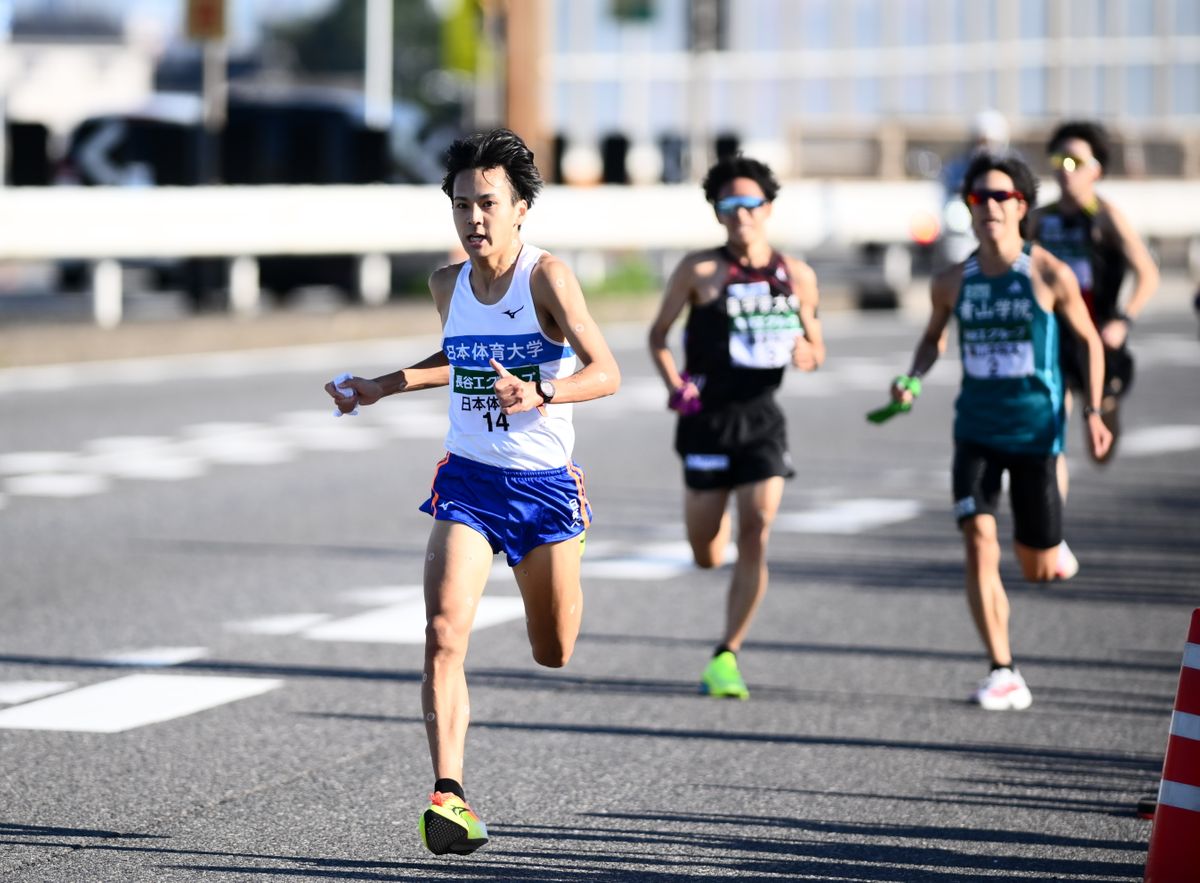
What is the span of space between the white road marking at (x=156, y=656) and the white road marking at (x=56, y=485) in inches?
197

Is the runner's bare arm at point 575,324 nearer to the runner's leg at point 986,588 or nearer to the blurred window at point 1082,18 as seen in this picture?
the runner's leg at point 986,588

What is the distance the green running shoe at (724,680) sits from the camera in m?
8.88

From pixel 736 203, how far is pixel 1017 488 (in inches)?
60.5

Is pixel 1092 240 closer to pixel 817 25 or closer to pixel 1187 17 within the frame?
pixel 1187 17

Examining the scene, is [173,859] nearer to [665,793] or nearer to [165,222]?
[665,793]

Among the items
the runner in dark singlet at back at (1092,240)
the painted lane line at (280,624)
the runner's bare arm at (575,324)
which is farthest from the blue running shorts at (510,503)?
the runner in dark singlet at back at (1092,240)

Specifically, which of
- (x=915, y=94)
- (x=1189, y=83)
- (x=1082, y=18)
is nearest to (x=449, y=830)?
(x=1082, y=18)

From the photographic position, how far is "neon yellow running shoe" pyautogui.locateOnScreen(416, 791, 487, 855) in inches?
233

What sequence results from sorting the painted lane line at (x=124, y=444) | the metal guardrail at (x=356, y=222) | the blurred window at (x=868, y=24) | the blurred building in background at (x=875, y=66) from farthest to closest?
the blurred window at (x=868, y=24), the blurred building in background at (x=875, y=66), the metal guardrail at (x=356, y=222), the painted lane line at (x=124, y=444)

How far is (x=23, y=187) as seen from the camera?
25.7 meters

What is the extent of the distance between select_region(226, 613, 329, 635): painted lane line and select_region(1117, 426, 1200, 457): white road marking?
8478mm

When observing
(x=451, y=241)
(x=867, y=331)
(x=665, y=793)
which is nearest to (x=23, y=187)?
(x=451, y=241)

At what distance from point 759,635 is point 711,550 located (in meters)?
1.08

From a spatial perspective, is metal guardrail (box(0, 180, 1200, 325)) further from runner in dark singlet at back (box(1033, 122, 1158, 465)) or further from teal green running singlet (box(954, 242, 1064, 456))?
teal green running singlet (box(954, 242, 1064, 456))
